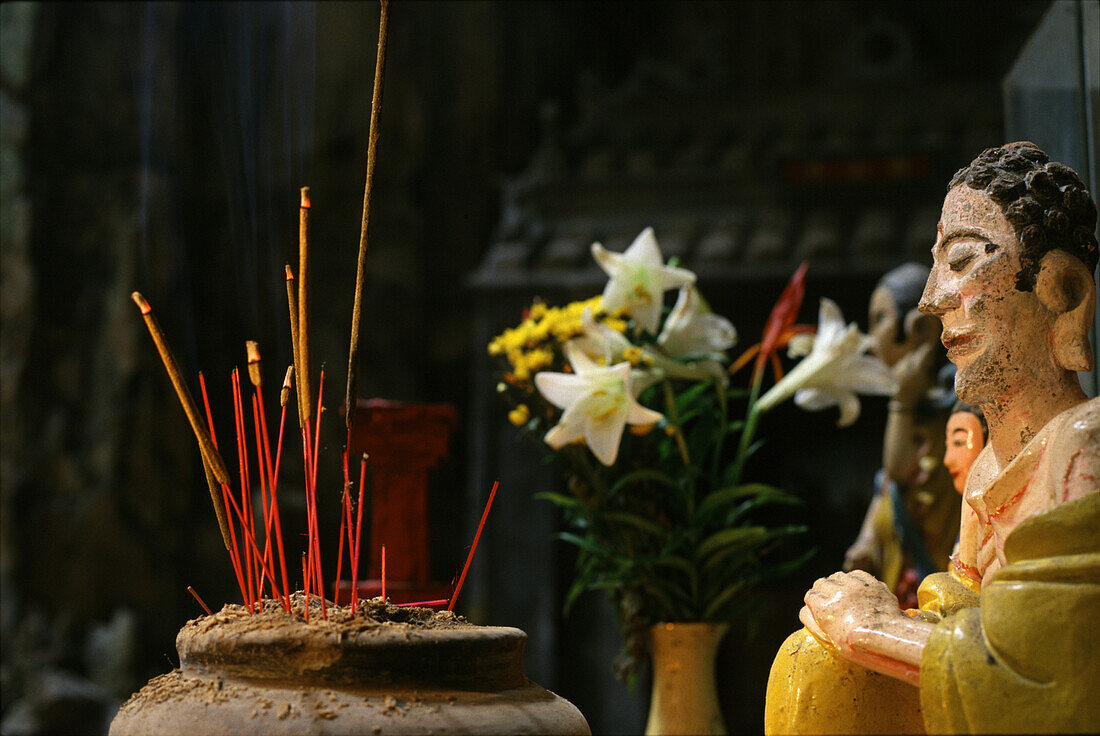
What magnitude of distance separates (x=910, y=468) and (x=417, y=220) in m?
2.06

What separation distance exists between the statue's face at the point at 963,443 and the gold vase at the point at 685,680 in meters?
0.50


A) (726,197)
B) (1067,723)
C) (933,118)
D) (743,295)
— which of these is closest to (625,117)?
(726,197)

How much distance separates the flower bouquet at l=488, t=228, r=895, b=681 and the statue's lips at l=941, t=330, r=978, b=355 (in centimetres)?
73

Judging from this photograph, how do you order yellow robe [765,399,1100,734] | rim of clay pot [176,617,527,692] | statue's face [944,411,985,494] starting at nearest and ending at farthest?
yellow robe [765,399,1100,734] < rim of clay pot [176,617,527,692] < statue's face [944,411,985,494]

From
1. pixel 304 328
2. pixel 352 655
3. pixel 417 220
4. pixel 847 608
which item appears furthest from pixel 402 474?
pixel 417 220

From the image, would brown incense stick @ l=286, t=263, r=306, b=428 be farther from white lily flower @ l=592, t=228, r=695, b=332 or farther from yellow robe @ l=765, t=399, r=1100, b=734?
white lily flower @ l=592, t=228, r=695, b=332

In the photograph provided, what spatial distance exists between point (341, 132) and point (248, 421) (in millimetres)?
1066

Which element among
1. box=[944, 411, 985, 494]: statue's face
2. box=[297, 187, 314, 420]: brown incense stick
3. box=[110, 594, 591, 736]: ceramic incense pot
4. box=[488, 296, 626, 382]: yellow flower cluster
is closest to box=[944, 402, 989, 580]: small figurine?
box=[944, 411, 985, 494]: statue's face

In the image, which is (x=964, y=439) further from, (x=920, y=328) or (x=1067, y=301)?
(x=920, y=328)

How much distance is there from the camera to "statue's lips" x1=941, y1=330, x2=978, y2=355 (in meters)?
1.02

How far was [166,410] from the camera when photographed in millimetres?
3227

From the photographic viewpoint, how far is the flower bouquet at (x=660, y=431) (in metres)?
1.81

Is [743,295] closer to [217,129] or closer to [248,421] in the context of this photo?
[248,421]

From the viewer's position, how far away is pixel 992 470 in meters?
1.04
